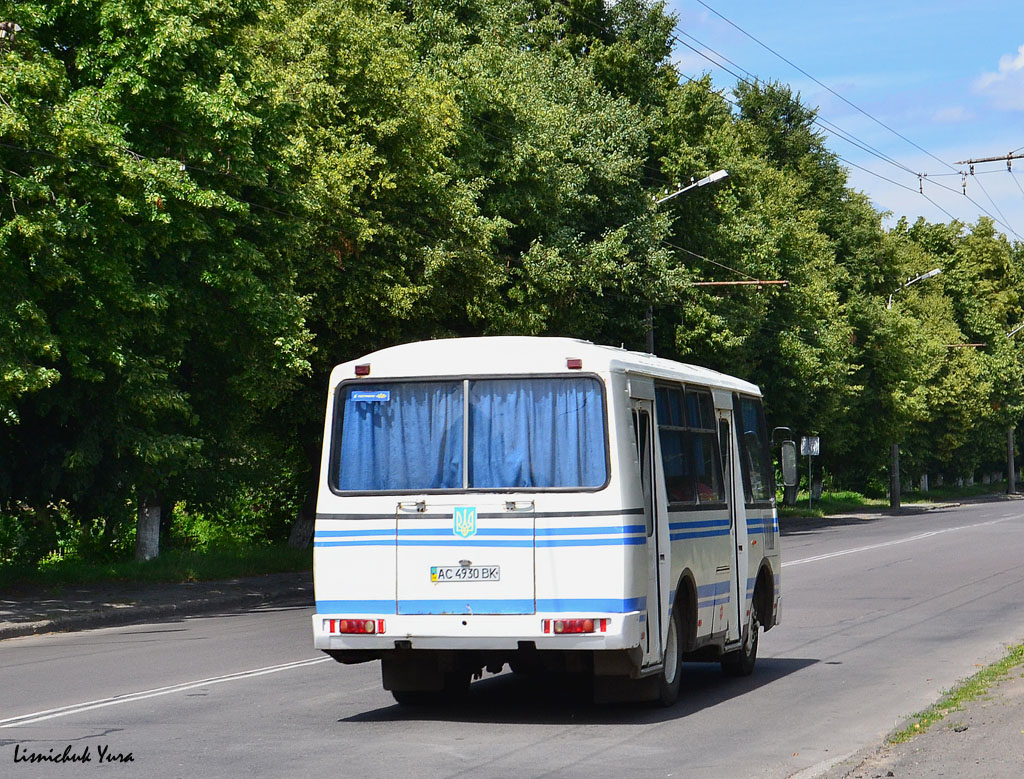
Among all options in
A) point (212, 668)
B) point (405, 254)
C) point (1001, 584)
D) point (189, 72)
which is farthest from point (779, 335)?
point (212, 668)

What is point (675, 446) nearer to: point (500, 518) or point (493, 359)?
point (493, 359)

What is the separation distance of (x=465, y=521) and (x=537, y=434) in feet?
2.73

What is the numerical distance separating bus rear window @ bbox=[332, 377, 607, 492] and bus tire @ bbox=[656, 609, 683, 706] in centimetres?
170

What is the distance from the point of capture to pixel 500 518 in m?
10.8

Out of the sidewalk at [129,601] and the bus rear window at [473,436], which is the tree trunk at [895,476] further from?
the bus rear window at [473,436]

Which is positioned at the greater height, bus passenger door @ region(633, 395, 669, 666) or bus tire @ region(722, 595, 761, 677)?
bus passenger door @ region(633, 395, 669, 666)

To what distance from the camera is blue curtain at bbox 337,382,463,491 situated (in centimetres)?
1115

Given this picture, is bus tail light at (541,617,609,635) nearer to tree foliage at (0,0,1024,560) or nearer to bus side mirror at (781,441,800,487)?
bus side mirror at (781,441,800,487)

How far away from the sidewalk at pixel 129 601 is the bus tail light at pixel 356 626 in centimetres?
1004

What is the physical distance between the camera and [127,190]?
21.9 meters

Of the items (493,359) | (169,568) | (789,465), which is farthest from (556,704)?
(169,568)

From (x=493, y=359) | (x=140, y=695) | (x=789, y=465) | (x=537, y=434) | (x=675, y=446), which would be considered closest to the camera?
(x=537, y=434)

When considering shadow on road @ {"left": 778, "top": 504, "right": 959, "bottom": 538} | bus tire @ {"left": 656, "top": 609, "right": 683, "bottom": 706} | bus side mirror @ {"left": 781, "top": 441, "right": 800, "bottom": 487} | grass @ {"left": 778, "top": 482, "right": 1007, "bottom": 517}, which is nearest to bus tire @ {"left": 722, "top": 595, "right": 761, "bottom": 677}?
bus side mirror @ {"left": 781, "top": 441, "right": 800, "bottom": 487}

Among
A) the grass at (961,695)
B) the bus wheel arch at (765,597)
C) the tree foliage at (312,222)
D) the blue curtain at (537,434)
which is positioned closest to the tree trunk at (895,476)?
the tree foliage at (312,222)
